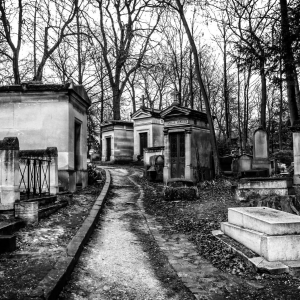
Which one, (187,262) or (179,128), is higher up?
(179,128)

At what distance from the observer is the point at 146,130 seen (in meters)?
26.2

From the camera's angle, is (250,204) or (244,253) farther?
(250,204)

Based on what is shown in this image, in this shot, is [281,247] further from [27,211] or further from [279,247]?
[27,211]

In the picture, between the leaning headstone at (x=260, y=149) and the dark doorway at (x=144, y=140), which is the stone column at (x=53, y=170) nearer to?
the leaning headstone at (x=260, y=149)

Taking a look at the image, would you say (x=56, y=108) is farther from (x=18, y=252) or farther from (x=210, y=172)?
(x=210, y=172)

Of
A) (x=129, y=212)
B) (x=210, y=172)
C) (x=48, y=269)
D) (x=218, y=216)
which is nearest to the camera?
(x=48, y=269)

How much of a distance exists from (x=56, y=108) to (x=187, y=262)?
274 inches

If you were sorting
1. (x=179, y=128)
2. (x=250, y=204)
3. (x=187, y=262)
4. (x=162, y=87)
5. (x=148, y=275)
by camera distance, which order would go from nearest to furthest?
(x=148, y=275)
(x=187, y=262)
(x=250, y=204)
(x=179, y=128)
(x=162, y=87)

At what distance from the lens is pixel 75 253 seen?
438 cm

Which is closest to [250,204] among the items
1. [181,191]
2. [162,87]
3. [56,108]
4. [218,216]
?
[218,216]

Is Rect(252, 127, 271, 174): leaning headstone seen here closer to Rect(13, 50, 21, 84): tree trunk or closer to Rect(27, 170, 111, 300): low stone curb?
Rect(27, 170, 111, 300): low stone curb

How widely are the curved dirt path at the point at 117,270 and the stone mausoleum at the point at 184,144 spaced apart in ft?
26.6

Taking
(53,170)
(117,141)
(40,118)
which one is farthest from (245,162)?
(117,141)

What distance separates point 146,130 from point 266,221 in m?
22.2
